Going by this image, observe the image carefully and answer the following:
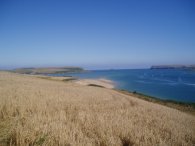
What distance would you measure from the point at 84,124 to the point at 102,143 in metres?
1.59

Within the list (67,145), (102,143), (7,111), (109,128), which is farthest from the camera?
(7,111)

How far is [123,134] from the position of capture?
5238 mm

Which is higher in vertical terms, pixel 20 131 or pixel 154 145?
pixel 20 131

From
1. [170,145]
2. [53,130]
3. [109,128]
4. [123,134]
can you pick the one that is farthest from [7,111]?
[170,145]

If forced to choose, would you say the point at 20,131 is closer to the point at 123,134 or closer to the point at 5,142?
the point at 5,142

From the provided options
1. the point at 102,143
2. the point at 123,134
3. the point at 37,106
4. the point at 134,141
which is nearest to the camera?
the point at 102,143

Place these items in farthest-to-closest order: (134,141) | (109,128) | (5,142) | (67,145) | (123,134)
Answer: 1. (109,128)
2. (123,134)
3. (134,141)
4. (67,145)
5. (5,142)

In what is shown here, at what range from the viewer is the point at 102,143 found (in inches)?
176

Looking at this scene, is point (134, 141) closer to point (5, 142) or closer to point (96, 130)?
point (96, 130)

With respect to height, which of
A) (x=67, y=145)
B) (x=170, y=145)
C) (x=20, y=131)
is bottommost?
(x=170, y=145)

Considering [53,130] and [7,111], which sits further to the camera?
[7,111]

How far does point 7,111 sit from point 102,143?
12.0 ft

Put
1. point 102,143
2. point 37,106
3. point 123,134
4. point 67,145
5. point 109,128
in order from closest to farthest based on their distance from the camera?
point 67,145, point 102,143, point 123,134, point 109,128, point 37,106

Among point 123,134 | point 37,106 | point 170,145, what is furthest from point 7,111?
point 170,145
